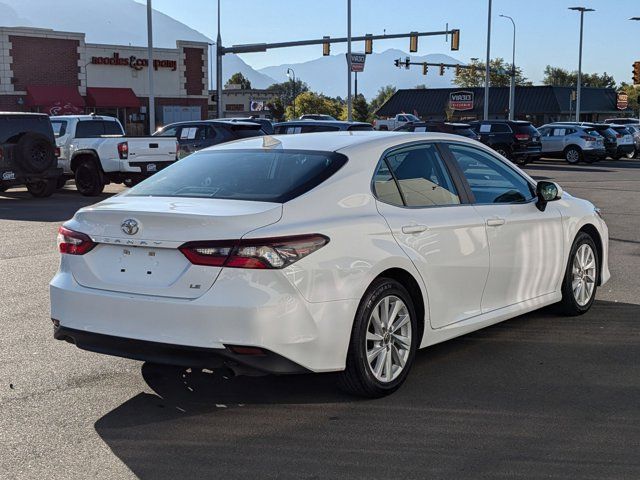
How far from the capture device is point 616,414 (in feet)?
15.6

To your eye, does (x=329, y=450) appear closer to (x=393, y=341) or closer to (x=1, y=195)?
(x=393, y=341)

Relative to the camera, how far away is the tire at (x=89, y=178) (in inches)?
751

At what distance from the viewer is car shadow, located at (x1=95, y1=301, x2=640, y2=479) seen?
159 inches

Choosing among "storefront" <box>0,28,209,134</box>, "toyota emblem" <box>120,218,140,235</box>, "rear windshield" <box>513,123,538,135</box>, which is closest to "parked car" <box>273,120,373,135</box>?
"rear windshield" <box>513,123,538,135</box>

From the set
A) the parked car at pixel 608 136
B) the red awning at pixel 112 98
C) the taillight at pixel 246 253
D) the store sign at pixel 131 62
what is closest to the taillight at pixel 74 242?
the taillight at pixel 246 253

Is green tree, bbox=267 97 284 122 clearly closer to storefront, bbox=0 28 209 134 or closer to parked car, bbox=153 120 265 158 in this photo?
storefront, bbox=0 28 209 134

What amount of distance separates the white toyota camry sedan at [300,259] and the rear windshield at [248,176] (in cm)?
1

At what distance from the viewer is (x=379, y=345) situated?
4977mm

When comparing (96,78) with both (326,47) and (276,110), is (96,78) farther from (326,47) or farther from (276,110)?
(276,110)

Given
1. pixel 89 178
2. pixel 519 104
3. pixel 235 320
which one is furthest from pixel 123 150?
pixel 519 104

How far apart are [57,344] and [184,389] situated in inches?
58.4

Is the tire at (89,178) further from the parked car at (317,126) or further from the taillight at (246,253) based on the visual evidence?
the taillight at (246,253)

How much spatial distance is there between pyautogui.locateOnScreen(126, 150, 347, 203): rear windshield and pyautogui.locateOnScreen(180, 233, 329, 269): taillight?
1.24 ft

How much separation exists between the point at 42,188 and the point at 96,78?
28.8 metres
